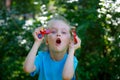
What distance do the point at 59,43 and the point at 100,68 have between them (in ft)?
7.31

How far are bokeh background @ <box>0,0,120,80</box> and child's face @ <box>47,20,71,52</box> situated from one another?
1686 mm

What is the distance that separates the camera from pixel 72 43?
12.2ft

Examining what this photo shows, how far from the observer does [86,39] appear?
5.85 metres

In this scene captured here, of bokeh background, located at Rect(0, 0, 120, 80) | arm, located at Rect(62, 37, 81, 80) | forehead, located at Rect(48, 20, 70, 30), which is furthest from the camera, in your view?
bokeh background, located at Rect(0, 0, 120, 80)

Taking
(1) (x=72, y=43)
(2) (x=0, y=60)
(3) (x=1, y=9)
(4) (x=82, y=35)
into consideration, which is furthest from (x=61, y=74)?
(3) (x=1, y=9)

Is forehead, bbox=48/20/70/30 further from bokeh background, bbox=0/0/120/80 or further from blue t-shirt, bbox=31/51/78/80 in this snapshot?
bokeh background, bbox=0/0/120/80

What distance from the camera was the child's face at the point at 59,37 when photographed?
11.8 feet

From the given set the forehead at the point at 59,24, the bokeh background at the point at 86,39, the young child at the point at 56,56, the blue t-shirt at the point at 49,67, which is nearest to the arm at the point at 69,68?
the young child at the point at 56,56

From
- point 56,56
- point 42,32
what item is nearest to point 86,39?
point 56,56

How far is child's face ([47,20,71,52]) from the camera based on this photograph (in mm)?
3611

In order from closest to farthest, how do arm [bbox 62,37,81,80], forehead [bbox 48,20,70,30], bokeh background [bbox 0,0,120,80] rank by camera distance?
arm [bbox 62,37,81,80], forehead [bbox 48,20,70,30], bokeh background [bbox 0,0,120,80]

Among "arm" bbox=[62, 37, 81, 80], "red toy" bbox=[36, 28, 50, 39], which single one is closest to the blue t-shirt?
"arm" bbox=[62, 37, 81, 80]

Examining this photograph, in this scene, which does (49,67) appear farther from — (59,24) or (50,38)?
(59,24)

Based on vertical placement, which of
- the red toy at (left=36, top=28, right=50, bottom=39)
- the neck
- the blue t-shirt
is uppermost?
the red toy at (left=36, top=28, right=50, bottom=39)
